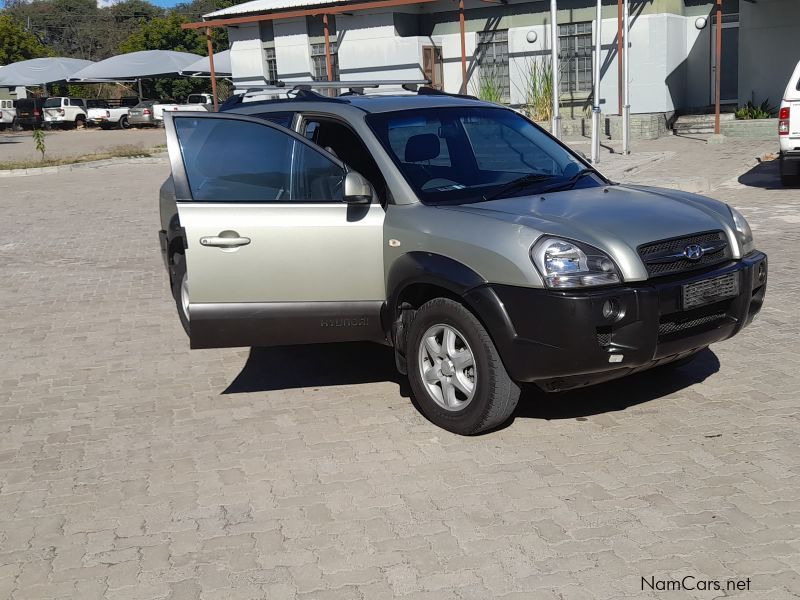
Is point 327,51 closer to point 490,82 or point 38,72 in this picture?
point 490,82

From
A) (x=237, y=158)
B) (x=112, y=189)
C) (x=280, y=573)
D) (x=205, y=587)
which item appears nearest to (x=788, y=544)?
(x=280, y=573)

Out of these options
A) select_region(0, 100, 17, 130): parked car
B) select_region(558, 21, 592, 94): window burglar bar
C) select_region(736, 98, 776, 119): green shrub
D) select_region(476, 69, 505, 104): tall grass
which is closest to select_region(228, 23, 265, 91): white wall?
select_region(476, 69, 505, 104): tall grass

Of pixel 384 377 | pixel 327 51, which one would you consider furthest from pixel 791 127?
pixel 327 51

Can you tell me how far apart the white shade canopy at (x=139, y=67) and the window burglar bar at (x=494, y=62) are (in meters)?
→ 20.5

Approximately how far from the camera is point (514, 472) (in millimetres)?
4645

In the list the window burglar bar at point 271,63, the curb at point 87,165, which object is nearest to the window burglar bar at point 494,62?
the window burglar bar at point 271,63

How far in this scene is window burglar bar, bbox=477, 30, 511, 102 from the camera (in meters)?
27.1

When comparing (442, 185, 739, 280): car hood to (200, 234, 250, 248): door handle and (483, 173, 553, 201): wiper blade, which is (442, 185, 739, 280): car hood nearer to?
(483, 173, 553, 201): wiper blade

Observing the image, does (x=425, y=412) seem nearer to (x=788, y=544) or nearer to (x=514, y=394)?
(x=514, y=394)

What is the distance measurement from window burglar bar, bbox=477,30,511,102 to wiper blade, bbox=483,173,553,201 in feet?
72.1

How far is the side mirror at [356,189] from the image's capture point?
5164 mm

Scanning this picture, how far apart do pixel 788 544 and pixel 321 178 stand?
321 cm

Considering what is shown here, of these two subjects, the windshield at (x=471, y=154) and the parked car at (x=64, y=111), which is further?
the parked car at (x=64, y=111)

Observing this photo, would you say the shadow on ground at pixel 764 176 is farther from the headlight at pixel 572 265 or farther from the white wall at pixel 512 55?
the headlight at pixel 572 265
